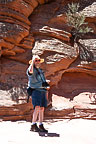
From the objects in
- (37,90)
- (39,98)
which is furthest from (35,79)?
(39,98)

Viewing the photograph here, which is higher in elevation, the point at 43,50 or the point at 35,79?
the point at 43,50

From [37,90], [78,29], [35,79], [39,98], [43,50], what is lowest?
[39,98]

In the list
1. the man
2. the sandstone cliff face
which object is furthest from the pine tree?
the man

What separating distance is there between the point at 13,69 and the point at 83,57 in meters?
3.51

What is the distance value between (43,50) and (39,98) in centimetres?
434

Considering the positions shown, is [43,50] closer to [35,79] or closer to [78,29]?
[78,29]

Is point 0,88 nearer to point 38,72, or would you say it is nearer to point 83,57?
point 38,72

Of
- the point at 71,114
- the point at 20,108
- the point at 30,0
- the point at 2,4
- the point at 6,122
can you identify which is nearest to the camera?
the point at 6,122

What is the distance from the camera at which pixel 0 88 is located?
6.99 metres

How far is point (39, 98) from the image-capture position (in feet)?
14.3

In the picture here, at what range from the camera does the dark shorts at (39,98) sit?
4.34 metres

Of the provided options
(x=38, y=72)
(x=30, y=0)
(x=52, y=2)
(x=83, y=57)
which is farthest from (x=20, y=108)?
(x=52, y=2)

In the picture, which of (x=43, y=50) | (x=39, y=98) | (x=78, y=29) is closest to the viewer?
(x=39, y=98)

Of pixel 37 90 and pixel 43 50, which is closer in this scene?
pixel 37 90
